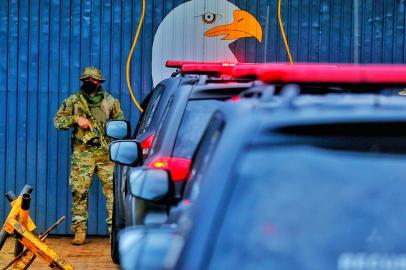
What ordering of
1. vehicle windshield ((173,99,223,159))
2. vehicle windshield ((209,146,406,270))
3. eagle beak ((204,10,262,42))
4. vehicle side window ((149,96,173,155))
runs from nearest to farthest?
Result: vehicle windshield ((209,146,406,270)) < vehicle windshield ((173,99,223,159)) < vehicle side window ((149,96,173,155)) < eagle beak ((204,10,262,42))

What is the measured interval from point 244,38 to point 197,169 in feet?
24.2

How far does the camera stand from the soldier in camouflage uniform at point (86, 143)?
34.0 feet

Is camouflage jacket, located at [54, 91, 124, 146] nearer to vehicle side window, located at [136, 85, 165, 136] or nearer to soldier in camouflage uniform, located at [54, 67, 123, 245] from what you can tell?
soldier in camouflage uniform, located at [54, 67, 123, 245]

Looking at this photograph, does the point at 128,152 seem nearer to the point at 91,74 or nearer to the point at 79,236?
the point at 91,74

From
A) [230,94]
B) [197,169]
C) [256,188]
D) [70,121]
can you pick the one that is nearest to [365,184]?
[256,188]

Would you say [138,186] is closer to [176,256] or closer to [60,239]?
[176,256]

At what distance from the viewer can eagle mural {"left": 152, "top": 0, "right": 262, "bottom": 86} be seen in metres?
10.8

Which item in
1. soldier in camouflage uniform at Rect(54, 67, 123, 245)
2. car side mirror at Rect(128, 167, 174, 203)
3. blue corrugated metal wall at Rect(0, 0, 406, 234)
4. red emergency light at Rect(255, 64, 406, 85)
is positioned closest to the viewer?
red emergency light at Rect(255, 64, 406, 85)

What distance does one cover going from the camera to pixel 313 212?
276 centimetres

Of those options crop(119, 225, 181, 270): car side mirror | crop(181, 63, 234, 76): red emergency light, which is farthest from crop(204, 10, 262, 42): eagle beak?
crop(119, 225, 181, 270): car side mirror

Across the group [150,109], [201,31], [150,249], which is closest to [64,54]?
[201,31]

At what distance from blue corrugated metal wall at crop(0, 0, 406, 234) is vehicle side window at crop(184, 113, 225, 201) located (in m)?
6.91

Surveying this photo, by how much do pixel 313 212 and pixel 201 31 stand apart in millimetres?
8254

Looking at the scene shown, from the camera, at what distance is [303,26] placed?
35.6 feet
